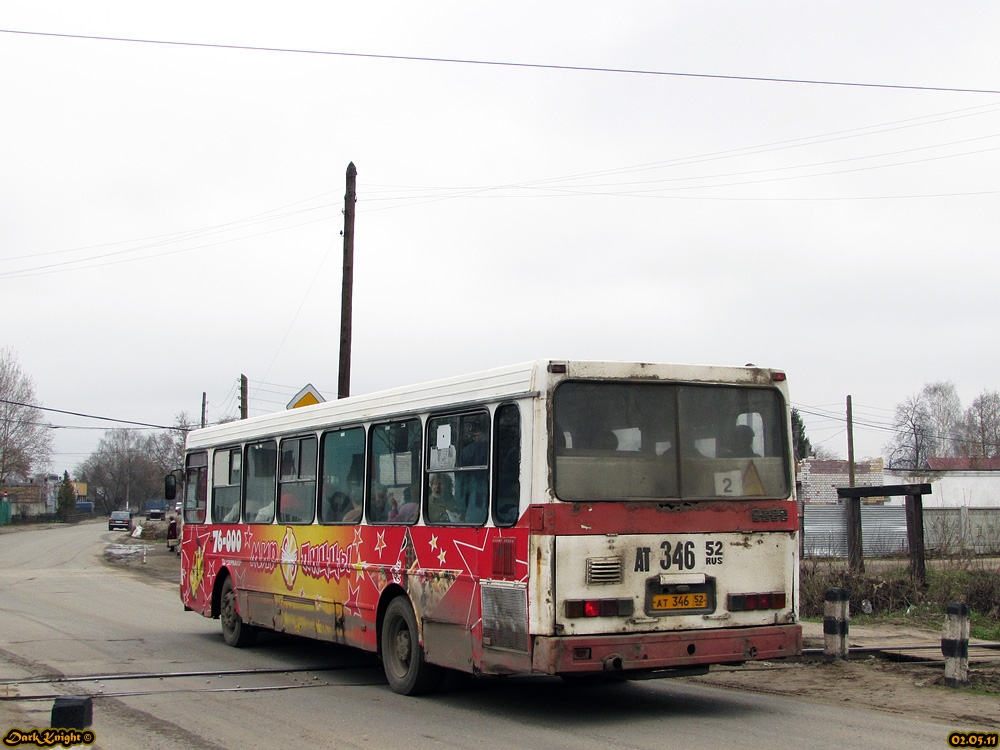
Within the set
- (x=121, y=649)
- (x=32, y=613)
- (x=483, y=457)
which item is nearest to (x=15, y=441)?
(x=32, y=613)

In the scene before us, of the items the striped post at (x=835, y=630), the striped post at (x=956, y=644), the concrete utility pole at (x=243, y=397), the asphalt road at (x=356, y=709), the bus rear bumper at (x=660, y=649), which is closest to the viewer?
the asphalt road at (x=356, y=709)

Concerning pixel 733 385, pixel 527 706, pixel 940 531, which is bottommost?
pixel 527 706

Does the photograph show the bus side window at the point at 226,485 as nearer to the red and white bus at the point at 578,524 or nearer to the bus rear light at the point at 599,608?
the red and white bus at the point at 578,524

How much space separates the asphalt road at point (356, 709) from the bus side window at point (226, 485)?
1681mm

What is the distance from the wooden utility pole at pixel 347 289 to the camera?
63.5ft

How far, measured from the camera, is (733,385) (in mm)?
8680

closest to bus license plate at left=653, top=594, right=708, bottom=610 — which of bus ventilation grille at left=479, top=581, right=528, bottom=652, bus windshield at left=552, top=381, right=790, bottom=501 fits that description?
bus windshield at left=552, top=381, right=790, bottom=501

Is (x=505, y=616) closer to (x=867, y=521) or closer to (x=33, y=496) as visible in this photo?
(x=867, y=521)

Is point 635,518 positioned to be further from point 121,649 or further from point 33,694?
point 121,649

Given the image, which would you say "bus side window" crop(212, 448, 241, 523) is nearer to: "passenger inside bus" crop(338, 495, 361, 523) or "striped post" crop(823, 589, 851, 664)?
"passenger inside bus" crop(338, 495, 361, 523)

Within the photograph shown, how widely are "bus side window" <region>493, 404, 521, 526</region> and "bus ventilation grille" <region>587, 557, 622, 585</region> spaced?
2.20 ft

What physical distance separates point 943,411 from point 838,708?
112 m

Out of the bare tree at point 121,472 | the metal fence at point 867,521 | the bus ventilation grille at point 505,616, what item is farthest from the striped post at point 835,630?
the bare tree at point 121,472

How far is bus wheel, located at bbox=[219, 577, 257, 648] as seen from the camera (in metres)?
13.2
